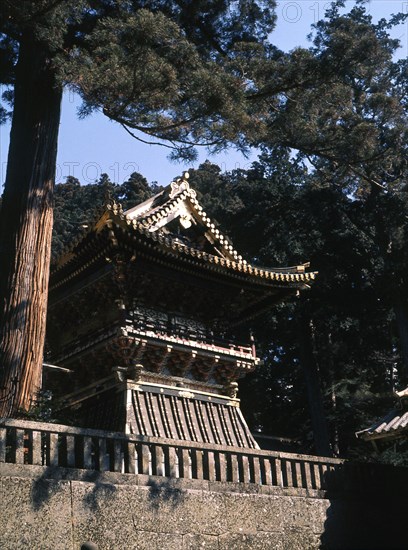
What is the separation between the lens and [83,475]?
11.1 m

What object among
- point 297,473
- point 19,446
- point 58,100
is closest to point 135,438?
point 19,446

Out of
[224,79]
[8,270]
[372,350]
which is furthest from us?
[372,350]

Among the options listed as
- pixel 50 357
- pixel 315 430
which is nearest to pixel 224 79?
pixel 50 357

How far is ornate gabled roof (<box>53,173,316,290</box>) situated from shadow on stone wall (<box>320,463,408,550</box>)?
6.95 m

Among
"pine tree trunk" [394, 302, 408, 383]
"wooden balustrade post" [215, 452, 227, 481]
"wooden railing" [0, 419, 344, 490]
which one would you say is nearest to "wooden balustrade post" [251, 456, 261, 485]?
"wooden railing" [0, 419, 344, 490]

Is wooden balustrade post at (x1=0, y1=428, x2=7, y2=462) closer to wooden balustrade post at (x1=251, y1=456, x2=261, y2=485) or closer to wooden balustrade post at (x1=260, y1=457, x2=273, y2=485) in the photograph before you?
wooden balustrade post at (x1=251, y1=456, x2=261, y2=485)

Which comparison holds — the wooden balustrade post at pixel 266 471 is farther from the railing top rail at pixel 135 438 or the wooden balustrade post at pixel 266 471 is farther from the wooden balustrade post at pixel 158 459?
the wooden balustrade post at pixel 158 459

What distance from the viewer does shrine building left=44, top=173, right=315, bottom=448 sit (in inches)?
734

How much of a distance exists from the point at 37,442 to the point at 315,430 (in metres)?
20.8

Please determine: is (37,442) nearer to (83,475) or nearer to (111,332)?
(83,475)

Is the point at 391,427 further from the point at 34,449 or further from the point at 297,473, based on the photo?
the point at 34,449

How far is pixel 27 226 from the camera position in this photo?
14.5 metres

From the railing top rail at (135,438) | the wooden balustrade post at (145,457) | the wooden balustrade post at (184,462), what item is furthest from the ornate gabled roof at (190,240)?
the wooden balustrade post at (145,457)

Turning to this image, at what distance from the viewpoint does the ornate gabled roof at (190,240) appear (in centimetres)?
1933
